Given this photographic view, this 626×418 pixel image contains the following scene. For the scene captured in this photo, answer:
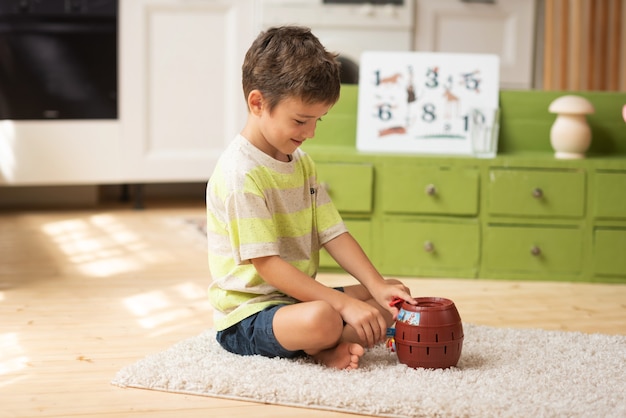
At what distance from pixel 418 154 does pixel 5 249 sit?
1323 mm

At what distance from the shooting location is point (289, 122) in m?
1.61

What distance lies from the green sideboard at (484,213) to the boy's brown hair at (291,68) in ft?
2.93

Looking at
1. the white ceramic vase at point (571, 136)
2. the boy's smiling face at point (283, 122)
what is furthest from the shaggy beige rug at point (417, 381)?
the white ceramic vase at point (571, 136)

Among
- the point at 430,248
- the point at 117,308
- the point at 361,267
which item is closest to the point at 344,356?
the point at 361,267

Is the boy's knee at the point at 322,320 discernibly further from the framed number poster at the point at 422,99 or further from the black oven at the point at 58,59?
the black oven at the point at 58,59

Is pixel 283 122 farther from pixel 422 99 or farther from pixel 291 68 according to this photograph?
pixel 422 99

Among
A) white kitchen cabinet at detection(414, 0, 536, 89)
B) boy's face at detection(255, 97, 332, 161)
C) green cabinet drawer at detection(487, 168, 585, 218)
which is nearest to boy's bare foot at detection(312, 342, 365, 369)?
boy's face at detection(255, 97, 332, 161)

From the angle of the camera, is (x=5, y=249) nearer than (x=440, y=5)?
Yes

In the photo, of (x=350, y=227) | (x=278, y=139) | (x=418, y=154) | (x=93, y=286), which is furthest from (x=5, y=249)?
(x=278, y=139)

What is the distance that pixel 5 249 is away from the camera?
2.84 m

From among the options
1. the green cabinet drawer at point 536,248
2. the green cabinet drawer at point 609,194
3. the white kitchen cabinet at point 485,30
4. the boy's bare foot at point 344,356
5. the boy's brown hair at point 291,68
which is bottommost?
the boy's bare foot at point 344,356

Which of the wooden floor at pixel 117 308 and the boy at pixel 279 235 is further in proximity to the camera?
the boy at pixel 279 235

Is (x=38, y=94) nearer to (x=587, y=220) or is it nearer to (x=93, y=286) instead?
(x=93, y=286)

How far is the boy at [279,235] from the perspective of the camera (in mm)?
1594
